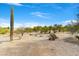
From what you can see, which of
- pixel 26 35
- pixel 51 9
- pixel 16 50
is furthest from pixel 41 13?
pixel 16 50

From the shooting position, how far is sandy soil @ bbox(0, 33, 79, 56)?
97.7 inches

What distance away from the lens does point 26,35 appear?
2531 mm

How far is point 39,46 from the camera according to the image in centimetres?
250

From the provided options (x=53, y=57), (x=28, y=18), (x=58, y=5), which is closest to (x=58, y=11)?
(x=58, y=5)

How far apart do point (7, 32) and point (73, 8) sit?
708 mm

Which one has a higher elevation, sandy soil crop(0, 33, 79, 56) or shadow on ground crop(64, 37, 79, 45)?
shadow on ground crop(64, 37, 79, 45)

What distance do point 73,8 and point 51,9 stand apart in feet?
0.73

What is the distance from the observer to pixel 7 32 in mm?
2506

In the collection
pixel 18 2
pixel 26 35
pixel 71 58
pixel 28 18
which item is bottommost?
pixel 71 58

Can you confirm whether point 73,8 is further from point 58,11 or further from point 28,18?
point 28,18

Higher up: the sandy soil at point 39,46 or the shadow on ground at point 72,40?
the shadow on ground at point 72,40

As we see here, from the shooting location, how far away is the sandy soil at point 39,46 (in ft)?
8.14

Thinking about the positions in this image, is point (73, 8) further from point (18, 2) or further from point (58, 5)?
point (18, 2)

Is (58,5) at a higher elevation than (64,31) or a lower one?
higher
